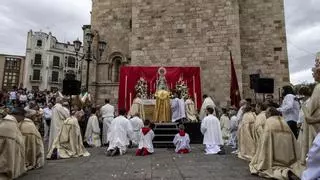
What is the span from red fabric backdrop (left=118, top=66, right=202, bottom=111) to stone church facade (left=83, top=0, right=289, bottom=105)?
91 centimetres

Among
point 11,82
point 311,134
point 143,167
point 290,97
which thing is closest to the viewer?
point 311,134

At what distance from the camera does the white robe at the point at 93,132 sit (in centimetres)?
1222

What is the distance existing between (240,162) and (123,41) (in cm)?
1341

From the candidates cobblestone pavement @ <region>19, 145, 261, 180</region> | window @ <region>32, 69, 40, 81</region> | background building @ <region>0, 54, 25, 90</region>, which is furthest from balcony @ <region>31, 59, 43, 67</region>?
cobblestone pavement @ <region>19, 145, 261, 180</region>

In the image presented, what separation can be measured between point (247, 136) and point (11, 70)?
1772 inches

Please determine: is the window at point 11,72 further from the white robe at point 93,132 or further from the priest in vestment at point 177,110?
the priest in vestment at point 177,110

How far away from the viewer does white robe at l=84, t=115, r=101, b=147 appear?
12219 millimetres

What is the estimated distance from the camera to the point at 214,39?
16812 millimetres

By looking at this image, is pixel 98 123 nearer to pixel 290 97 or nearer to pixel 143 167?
pixel 143 167

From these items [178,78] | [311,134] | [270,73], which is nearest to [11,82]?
[178,78]

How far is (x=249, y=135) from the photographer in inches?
332

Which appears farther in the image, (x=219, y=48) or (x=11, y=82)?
(x=11, y=82)

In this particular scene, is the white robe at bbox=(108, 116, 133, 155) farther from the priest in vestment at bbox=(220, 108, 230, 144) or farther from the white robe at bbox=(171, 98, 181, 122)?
the priest in vestment at bbox=(220, 108, 230, 144)

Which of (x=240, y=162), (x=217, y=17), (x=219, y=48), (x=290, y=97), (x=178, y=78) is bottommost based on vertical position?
(x=240, y=162)
